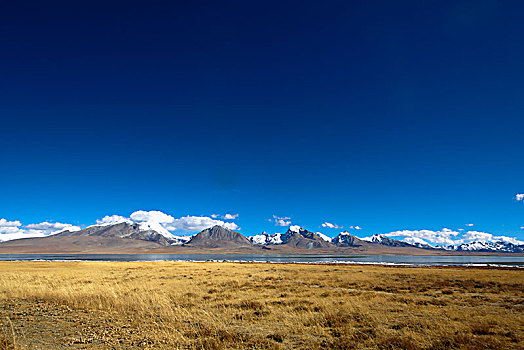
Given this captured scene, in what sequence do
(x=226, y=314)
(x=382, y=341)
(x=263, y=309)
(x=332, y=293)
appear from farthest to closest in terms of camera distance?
(x=332, y=293)
(x=263, y=309)
(x=226, y=314)
(x=382, y=341)

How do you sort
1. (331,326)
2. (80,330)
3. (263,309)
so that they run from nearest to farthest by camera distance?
(80,330)
(331,326)
(263,309)

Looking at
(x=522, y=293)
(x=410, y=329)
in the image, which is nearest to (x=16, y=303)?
(x=410, y=329)

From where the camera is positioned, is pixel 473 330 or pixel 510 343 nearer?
pixel 510 343

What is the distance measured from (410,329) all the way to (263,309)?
728 cm

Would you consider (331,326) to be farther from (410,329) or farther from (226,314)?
(226,314)

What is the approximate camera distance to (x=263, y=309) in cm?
1666

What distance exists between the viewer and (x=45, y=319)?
44.2ft

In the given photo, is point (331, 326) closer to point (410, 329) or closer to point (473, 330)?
point (410, 329)

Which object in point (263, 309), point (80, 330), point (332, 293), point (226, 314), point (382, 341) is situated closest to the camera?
point (382, 341)

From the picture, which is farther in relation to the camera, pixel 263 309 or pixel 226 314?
pixel 263 309

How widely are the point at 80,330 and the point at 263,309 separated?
858 cm

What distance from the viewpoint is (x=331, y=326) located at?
13234mm

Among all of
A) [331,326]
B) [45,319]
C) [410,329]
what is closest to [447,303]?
[410,329]

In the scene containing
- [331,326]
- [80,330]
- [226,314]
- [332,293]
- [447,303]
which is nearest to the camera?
[80,330]
